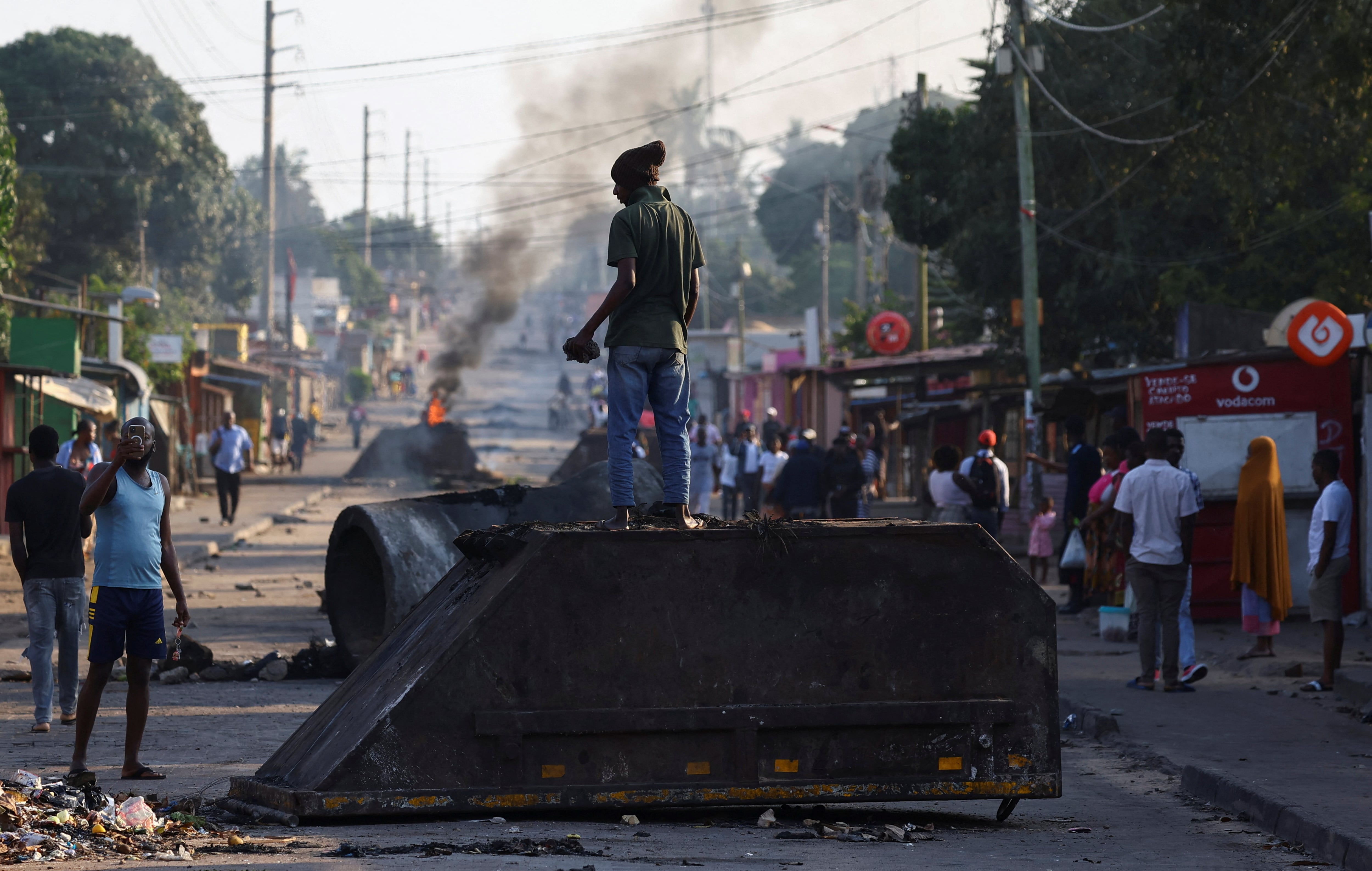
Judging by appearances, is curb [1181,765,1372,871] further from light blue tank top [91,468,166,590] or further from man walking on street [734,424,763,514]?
man walking on street [734,424,763,514]

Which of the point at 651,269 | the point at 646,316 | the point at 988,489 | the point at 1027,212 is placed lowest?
the point at 988,489

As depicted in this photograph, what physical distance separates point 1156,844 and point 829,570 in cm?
182

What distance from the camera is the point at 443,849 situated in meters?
5.22

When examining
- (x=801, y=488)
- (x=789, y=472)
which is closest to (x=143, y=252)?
(x=789, y=472)

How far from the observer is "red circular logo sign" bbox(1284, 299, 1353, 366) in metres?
12.9

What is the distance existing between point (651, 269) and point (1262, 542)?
7.02 metres

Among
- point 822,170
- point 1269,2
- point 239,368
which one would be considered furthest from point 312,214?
point 1269,2

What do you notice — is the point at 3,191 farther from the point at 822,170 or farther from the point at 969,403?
the point at 822,170

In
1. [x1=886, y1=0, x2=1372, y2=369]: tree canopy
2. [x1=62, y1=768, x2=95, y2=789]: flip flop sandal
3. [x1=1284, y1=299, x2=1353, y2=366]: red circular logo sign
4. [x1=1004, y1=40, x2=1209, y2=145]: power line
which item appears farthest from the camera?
[x1=886, y1=0, x2=1372, y2=369]: tree canopy

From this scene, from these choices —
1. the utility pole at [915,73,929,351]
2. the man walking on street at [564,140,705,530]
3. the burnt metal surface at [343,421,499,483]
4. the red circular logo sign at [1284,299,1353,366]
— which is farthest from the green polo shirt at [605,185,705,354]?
the burnt metal surface at [343,421,499,483]

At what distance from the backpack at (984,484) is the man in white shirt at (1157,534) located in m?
4.03

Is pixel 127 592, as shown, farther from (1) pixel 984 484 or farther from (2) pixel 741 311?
(2) pixel 741 311

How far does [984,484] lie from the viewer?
48.4 feet

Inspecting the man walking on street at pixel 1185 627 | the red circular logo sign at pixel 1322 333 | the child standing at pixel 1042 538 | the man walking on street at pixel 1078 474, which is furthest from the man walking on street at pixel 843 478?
the man walking on street at pixel 1185 627
